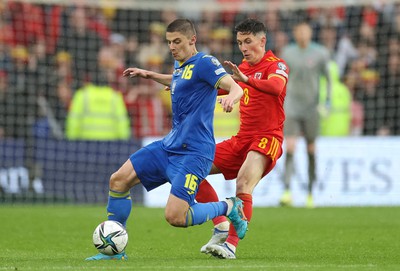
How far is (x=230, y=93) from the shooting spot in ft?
27.9

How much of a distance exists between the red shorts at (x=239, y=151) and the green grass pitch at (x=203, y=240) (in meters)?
0.84

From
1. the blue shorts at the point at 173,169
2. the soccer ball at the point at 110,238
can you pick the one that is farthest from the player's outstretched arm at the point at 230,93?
the soccer ball at the point at 110,238

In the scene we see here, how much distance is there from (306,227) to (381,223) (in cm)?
113

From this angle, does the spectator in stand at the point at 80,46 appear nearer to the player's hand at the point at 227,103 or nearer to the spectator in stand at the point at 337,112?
the spectator in stand at the point at 337,112

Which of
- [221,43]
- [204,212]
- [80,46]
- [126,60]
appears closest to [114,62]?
[80,46]

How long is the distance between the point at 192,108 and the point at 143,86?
10642mm

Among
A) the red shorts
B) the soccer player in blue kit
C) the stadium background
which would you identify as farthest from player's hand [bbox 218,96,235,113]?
the stadium background

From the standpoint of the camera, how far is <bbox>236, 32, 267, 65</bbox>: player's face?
10078 millimetres

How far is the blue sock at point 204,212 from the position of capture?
902 centimetres


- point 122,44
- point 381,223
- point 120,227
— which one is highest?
point 122,44

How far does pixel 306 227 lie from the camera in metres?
13.0

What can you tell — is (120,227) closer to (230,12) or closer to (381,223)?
(381,223)

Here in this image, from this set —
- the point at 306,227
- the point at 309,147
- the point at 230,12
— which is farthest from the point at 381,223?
the point at 230,12

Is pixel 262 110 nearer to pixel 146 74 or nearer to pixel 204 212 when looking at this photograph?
pixel 146 74
